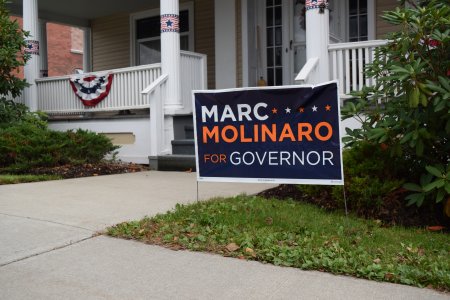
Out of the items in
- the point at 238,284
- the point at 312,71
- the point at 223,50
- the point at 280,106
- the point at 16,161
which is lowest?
the point at 238,284

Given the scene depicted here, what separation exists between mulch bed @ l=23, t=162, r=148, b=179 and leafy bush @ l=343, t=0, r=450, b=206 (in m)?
5.46

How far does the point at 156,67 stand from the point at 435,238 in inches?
282

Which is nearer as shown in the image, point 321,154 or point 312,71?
point 321,154

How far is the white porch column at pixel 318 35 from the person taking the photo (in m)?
8.42

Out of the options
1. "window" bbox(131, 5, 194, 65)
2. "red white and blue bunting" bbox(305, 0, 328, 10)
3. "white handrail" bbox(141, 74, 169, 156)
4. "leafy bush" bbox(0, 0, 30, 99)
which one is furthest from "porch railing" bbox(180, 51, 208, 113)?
"window" bbox(131, 5, 194, 65)

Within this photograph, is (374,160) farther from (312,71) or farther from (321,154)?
(312,71)

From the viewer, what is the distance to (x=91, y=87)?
11648 mm

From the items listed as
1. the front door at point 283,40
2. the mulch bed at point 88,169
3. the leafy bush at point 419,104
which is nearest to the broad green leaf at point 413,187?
the leafy bush at point 419,104

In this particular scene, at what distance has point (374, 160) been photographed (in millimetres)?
5562

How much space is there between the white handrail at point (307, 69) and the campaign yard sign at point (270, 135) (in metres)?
2.37

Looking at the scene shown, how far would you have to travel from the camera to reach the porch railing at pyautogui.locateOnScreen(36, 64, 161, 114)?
10.7 meters

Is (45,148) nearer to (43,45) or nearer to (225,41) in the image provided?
(225,41)

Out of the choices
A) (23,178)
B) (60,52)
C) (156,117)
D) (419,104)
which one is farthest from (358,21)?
(60,52)

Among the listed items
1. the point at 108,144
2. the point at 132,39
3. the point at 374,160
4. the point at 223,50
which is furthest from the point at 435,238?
the point at 132,39
